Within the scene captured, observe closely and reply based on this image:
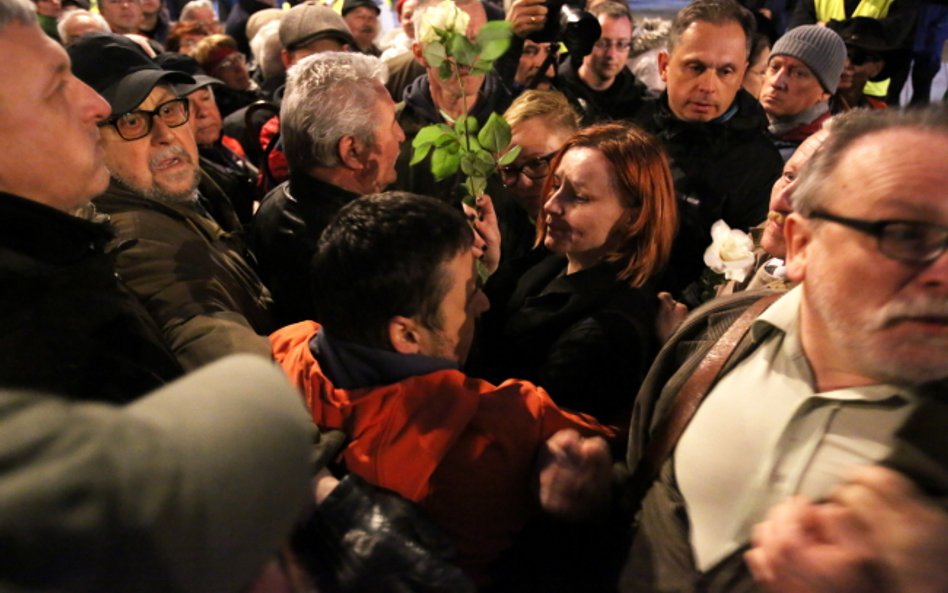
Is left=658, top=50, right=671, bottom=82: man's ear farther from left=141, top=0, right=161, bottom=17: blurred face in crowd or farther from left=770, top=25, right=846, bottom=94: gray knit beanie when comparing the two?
left=141, top=0, right=161, bottom=17: blurred face in crowd

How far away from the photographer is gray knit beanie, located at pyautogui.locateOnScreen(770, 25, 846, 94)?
3174 mm

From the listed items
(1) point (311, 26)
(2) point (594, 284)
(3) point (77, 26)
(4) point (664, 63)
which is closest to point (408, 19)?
(1) point (311, 26)

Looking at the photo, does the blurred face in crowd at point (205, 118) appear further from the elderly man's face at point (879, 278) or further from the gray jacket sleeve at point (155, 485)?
the gray jacket sleeve at point (155, 485)

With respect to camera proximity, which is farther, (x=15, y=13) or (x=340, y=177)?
(x=340, y=177)

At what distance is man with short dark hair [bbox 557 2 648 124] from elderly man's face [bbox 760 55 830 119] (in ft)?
2.88

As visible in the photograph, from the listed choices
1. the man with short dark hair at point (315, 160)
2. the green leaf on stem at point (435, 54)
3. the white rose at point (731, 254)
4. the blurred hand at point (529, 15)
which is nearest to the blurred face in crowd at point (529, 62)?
the blurred hand at point (529, 15)

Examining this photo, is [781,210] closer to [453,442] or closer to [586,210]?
[586,210]

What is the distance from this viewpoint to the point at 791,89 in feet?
10.6

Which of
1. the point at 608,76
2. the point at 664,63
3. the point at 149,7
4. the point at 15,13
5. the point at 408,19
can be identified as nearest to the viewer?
the point at 15,13

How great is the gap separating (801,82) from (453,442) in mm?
2660

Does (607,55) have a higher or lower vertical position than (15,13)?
lower

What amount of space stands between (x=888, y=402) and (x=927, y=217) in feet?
0.95

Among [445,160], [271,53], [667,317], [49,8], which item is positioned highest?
[445,160]

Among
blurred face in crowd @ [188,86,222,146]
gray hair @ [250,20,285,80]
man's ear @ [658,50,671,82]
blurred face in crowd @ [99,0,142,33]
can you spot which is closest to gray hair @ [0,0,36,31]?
blurred face in crowd @ [188,86,222,146]
